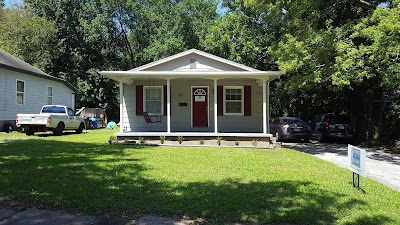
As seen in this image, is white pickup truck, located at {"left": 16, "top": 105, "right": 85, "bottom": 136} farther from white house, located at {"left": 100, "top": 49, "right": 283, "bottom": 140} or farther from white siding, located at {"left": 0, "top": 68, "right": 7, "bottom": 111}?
white house, located at {"left": 100, "top": 49, "right": 283, "bottom": 140}

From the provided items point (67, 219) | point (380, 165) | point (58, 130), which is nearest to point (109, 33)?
point (58, 130)

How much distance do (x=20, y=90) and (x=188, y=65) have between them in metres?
11.6

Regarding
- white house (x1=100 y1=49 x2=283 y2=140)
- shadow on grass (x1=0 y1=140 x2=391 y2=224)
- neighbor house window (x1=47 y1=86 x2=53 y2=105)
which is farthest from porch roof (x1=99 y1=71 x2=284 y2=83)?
neighbor house window (x1=47 y1=86 x2=53 y2=105)

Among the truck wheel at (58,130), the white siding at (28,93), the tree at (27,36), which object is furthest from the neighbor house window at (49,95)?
the tree at (27,36)

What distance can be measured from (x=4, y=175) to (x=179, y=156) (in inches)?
187

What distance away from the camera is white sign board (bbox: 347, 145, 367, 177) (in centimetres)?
613

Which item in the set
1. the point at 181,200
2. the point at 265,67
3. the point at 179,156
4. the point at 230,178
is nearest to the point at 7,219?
the point at 181,200

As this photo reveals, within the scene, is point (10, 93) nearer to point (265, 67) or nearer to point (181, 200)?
point (265, 67)

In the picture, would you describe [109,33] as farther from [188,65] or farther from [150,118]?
[188,65]

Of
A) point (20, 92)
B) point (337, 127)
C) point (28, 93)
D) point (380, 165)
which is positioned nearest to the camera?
point (380, 165)

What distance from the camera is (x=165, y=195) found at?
5828mm

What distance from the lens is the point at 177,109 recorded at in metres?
16.8

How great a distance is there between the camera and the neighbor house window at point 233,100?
16.8 meters

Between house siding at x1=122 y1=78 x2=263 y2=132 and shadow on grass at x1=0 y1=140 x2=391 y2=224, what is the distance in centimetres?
864
